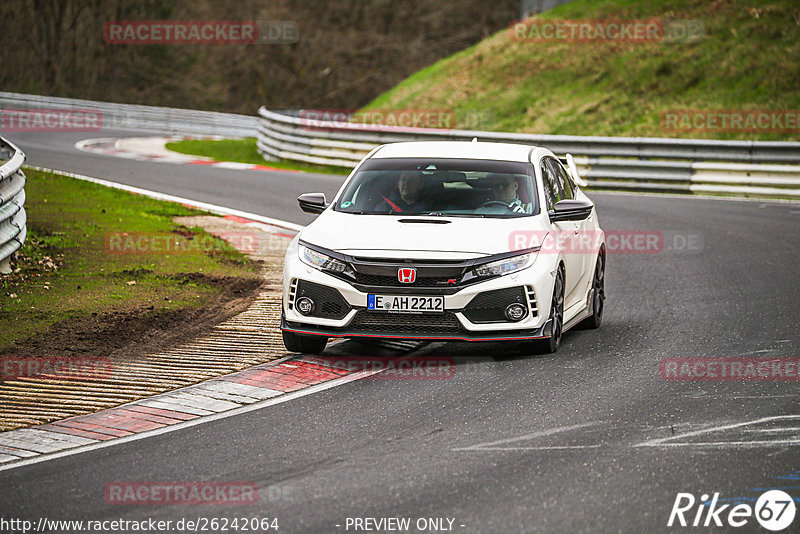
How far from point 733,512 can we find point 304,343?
4434 millimetres

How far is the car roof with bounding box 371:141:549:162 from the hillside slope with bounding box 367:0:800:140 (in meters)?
18.2

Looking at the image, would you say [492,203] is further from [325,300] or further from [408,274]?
[325,300]

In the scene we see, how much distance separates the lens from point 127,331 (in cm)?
1024

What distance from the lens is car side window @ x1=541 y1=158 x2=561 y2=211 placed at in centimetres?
1023

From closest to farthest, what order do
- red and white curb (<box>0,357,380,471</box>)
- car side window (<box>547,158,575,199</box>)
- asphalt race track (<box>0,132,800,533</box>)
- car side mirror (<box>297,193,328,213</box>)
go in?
asphalt race track (<box>0,132,800,533</box>) → red and white curb (<box>0,357,380,471</box>) → car side mirror (<box>297,193,328,213</box>) → car side window (<box>547,158,575,199</box>)

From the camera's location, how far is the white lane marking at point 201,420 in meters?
6.77

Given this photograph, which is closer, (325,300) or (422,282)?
(422,282)

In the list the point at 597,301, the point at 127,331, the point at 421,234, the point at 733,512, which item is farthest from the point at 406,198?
the point at 733,512

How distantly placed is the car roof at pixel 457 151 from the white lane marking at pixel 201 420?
2.42m

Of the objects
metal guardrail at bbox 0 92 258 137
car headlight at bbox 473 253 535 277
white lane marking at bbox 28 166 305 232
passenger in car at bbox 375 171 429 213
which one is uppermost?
passenger in car at bbox 375 171 429 213

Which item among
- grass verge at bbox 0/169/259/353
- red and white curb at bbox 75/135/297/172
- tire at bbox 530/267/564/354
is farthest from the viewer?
red and white curb at bbox 75/135/297/172

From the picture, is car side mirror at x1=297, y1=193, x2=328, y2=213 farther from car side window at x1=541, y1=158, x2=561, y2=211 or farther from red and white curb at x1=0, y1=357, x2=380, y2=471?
car side window at x1=541, y1=158, x2=561, y2=211

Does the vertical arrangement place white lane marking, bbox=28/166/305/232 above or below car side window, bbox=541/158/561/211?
below

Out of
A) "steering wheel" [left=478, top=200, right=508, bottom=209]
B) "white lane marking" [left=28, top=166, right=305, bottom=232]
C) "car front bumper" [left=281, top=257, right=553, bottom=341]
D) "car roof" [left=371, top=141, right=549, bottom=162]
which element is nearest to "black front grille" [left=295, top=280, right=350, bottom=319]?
"car front bumper" [left=281, top=257, right=553, bottom=341]
